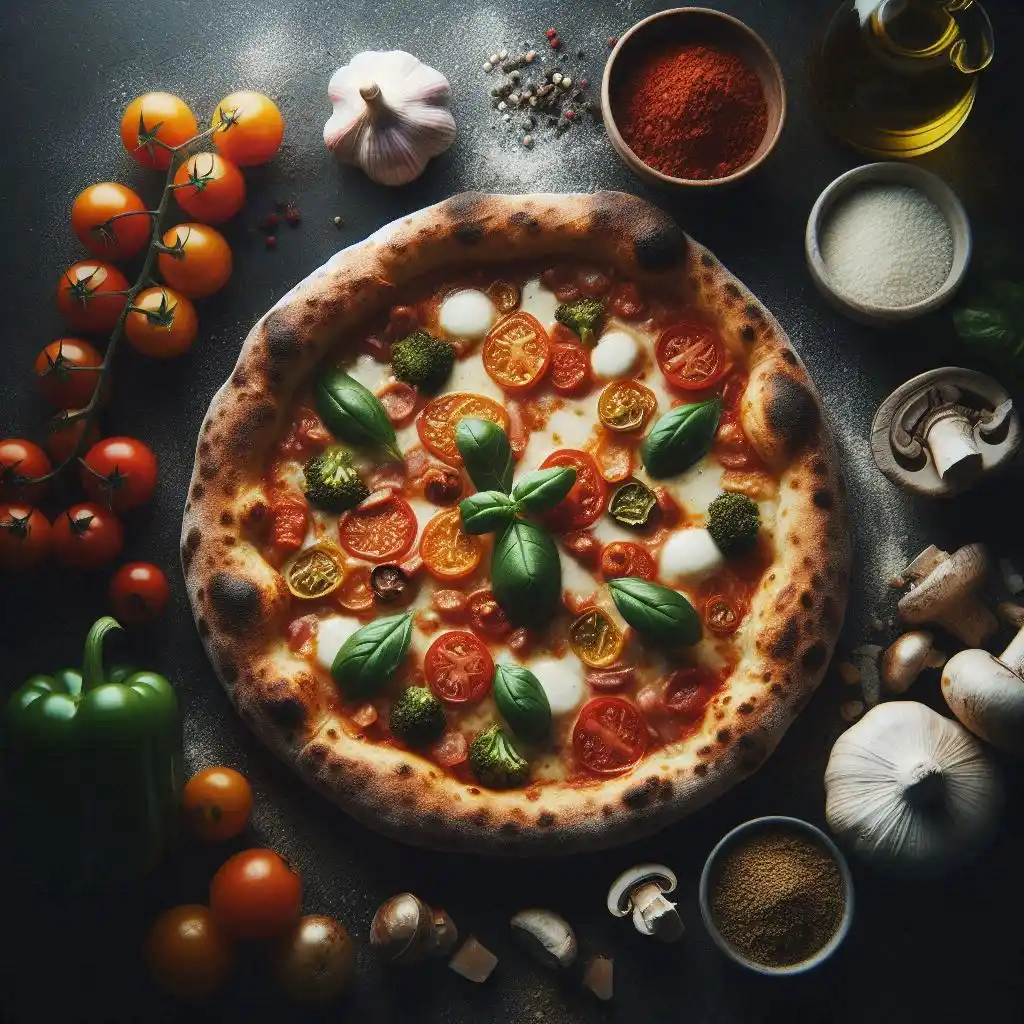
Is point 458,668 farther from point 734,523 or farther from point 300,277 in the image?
point 300,277

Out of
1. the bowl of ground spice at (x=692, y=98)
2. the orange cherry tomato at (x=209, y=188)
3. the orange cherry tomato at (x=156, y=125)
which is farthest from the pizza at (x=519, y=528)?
the orange cherry tomato at (x=156, y=125)

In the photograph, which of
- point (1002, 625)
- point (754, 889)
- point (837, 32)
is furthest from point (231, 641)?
point (837, 32)

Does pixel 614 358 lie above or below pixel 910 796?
above

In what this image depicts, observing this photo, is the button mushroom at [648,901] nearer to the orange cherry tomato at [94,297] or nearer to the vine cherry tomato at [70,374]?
the vine cherry tomato at [70,374]

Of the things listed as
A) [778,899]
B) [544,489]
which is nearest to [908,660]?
[778,899]

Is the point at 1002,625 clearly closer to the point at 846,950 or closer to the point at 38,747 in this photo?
the point at 846,950

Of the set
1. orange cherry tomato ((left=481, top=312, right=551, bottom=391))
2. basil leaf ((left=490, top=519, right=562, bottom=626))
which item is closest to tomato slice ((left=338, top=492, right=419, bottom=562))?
basil leaf ((left=490, top=519, right=562, bottom=626))
